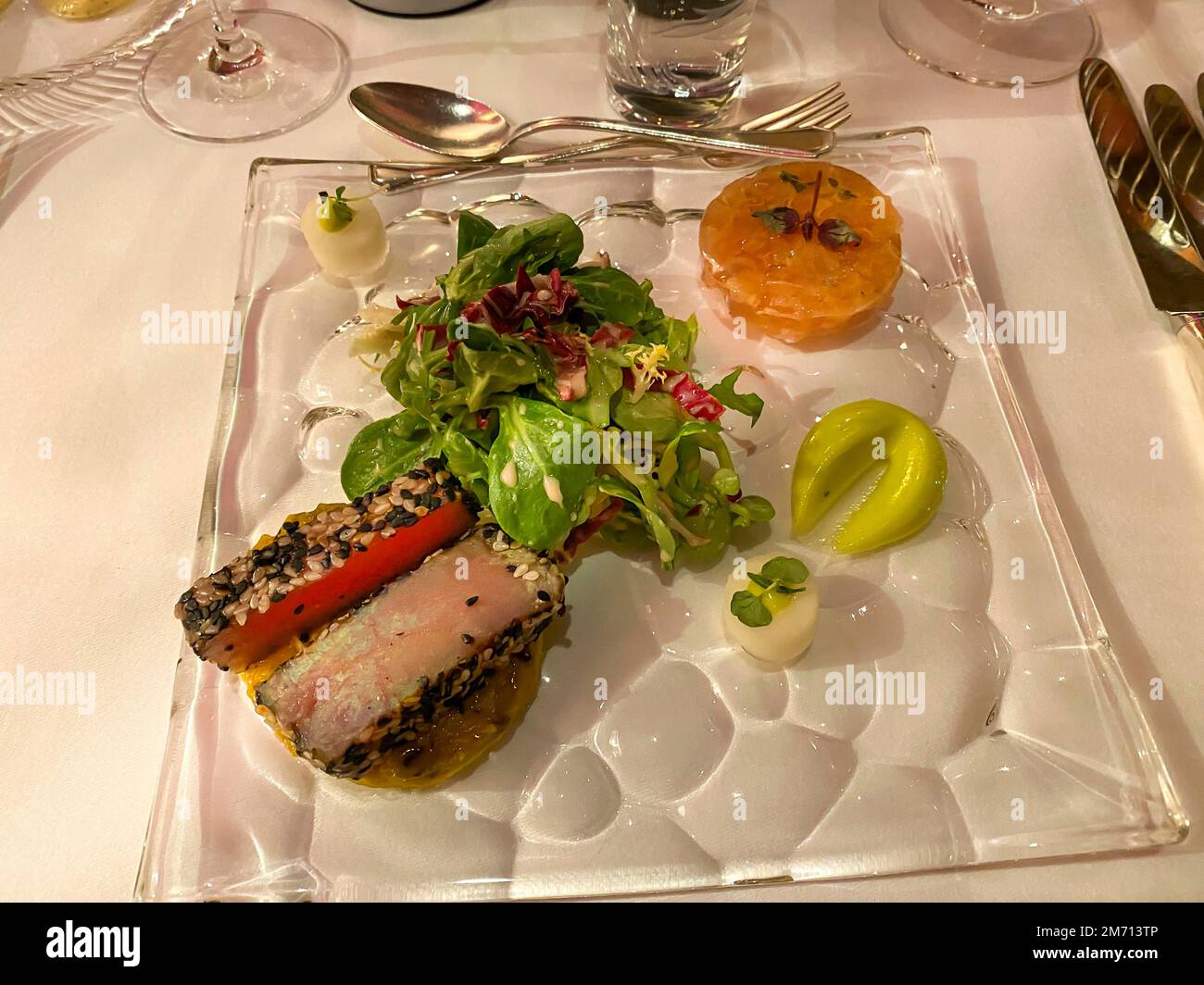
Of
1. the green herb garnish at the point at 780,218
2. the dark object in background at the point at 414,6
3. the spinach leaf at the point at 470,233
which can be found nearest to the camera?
→ the spinach leaf at the point at 470,233

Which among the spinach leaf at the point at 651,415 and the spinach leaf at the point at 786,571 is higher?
the spinach leaf at the point at 651,415

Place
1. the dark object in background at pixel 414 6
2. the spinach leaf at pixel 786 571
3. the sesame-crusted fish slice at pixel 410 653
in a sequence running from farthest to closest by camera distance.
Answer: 1. the dark object in background at pixel 414 6
2. the spinach leaf at pixel 786 571
3. the sesame-crusted fish slice at pixel 410 653

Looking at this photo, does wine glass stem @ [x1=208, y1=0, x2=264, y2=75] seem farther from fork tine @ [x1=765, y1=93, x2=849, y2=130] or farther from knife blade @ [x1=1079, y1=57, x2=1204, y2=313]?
knife blade @ [x1=1079, y1=57, x2=1204, y2=313]

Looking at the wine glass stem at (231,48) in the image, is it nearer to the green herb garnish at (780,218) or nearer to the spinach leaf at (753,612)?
the green herb garnish at (780,218)

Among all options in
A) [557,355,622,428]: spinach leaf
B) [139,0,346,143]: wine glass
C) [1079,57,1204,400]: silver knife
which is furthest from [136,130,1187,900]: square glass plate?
[139,0,346,143]: wine glass

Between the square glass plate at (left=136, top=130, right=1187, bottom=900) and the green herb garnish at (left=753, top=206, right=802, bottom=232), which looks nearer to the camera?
the square glass plate at (left=136, top=130, right=1187, bottom=900)

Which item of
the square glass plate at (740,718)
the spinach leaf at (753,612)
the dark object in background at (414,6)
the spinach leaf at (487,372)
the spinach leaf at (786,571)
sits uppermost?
the dark object in background at (414,6)

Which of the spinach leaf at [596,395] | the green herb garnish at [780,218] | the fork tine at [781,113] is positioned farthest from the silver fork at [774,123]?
the spinach leaf at [596,395]
